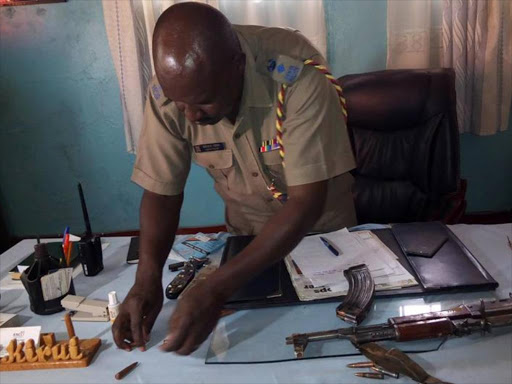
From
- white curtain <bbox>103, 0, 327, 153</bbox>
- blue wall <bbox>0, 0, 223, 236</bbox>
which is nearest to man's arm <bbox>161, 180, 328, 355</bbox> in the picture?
white curtain <bbox>103, 0, 327, 153</bbox>

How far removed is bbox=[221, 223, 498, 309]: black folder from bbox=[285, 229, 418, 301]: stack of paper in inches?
0.7

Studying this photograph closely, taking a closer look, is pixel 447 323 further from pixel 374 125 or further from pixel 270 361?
pixel 374 125

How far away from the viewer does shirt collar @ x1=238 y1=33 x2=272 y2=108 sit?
3.81 ft

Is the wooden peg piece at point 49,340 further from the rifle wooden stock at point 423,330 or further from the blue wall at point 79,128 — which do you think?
the blue wall at point 79,128

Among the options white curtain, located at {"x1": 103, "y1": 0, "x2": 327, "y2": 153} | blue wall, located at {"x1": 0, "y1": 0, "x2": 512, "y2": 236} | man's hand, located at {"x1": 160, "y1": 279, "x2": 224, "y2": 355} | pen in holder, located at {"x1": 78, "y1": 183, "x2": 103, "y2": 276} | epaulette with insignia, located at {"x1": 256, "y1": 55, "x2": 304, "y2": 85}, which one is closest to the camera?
man's hand, located at {"x1": 160, "y1": 279, "x2": 224, "y2": 355}

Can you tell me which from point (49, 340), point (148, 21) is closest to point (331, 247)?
point (49, 340)

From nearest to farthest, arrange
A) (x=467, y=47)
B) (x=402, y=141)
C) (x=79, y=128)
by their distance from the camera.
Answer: (x=402, y=141) < (x=467, y=47) < (x=79, y=128)

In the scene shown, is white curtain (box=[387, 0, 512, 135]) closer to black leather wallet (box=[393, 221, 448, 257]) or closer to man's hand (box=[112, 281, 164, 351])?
black leather wallet (box=[393, 221, 448, 257])

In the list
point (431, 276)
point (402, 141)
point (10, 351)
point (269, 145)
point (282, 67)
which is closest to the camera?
point (10, 351)

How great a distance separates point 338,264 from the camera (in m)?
1.18

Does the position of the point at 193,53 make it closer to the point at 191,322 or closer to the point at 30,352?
the point at 191,322

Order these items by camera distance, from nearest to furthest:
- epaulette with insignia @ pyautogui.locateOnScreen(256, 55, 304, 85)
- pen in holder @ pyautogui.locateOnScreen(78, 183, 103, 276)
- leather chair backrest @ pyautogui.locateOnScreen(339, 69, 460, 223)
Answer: epaulette with insignia @ pyautogui.locateOnScreen(256, 55, 304, 85) < pen in holder @ pyautogui.locateOnScreen(78, 183, 103, 276) < leather chair backrest @ pyautogui.locateOnScreen(339, 69, 460, 223)

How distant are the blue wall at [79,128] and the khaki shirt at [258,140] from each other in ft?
4.30

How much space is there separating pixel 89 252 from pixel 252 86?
652 mm
